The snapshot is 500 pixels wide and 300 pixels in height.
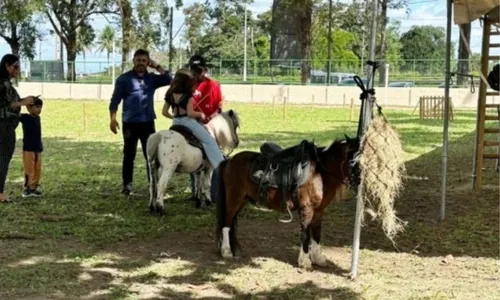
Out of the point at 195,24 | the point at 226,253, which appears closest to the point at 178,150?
the point at 226,253

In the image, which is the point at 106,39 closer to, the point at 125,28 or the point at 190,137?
the point at 125,28

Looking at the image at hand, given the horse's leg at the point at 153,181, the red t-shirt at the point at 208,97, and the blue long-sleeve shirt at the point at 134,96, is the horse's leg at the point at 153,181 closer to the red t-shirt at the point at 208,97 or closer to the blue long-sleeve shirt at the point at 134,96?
the red t-shirt at the point at 208,97

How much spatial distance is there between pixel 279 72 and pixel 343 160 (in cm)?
3598

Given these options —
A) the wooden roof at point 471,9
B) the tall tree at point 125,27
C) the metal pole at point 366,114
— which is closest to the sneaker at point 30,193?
the metal pole at point 366,114

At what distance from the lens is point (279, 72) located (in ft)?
135

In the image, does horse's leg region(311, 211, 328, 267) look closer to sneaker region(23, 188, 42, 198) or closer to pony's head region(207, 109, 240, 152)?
pony's head region(207, 109, 240, 152)

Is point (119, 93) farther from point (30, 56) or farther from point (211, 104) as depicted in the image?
point (30, 56)

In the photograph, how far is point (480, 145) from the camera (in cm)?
991

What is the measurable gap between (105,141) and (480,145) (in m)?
10.1

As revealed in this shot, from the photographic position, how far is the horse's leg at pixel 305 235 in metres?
5.67

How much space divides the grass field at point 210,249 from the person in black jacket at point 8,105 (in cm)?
75

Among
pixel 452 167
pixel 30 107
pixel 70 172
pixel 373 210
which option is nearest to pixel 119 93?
pixel 30 107

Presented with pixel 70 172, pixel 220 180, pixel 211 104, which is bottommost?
pixel 70 172

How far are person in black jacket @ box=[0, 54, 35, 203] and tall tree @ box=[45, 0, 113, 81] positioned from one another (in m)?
46.5
